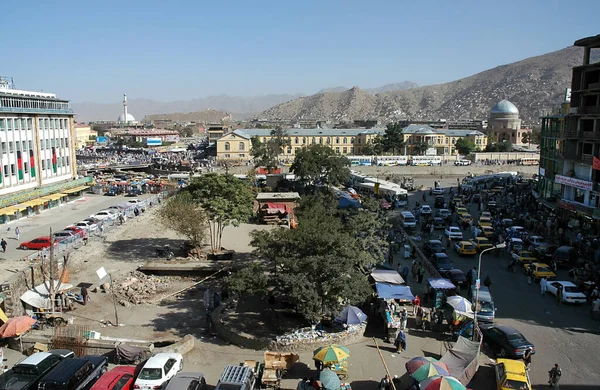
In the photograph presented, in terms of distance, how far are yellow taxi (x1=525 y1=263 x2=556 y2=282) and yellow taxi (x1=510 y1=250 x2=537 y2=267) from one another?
1.42m

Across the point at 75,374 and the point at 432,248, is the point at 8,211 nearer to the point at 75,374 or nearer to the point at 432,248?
the point at 75,374

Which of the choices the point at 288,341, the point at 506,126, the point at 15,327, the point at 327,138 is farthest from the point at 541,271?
the point at 506,126

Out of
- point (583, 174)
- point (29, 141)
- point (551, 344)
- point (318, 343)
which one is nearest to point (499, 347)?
point (551, 344)

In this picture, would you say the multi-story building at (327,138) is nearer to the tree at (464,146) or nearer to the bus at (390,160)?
the bus at (390,160)

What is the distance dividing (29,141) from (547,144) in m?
47.8

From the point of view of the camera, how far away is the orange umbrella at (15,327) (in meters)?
17.7

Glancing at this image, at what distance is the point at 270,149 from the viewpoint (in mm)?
70812

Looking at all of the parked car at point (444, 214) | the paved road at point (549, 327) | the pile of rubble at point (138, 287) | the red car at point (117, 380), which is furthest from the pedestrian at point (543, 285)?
the pile of rubble at point (138, 287)

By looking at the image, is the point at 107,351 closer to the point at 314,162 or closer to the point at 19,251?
the point at 19,251

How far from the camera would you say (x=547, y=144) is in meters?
47.8

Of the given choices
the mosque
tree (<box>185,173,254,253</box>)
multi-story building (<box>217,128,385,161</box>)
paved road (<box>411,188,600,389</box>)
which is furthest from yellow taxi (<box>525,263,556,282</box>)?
the mosque

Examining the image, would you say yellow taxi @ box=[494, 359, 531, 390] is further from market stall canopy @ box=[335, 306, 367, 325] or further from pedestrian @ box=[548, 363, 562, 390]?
market stall canopy @ box=[335, 306, 367, 325]

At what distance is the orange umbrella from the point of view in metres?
17.7

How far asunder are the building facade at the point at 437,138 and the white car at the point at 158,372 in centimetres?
8374
